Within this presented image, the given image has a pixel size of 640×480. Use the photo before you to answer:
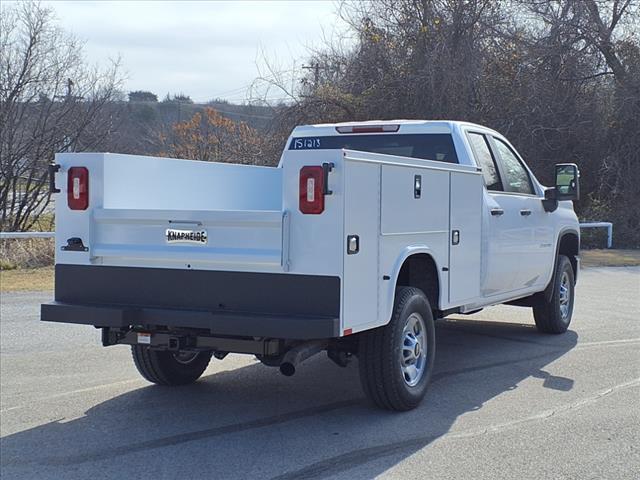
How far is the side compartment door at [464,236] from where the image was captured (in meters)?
6.89

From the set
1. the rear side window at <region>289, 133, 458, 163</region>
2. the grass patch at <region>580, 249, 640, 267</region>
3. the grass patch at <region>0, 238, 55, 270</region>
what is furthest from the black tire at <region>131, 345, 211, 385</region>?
the grass patch at <region>580, 249, 640, 267</region>

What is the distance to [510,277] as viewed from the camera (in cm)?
812

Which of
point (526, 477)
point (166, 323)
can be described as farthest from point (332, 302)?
point (526, 477)

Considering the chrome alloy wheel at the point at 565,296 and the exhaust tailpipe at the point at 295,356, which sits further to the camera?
the chrome alloy wheel at the point at 565,296

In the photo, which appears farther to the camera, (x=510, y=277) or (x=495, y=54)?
(x=495, y=54)

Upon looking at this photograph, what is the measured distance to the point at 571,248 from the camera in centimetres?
998

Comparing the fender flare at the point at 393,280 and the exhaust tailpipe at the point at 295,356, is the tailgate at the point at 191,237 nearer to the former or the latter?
the exhaust tailpipe at the point at 295,356

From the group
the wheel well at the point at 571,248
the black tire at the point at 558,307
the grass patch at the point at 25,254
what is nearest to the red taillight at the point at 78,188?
the black tire at the point at 558,307

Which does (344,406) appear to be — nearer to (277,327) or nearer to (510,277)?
(277,327)

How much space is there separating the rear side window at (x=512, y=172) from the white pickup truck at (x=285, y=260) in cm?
82

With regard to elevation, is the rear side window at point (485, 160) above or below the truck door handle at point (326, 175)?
above

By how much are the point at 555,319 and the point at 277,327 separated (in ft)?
16.2

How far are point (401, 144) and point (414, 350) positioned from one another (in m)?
2.34

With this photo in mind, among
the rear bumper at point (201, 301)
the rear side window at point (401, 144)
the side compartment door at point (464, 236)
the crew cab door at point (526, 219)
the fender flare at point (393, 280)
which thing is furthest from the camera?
the crew cab door at point (526, 219)
